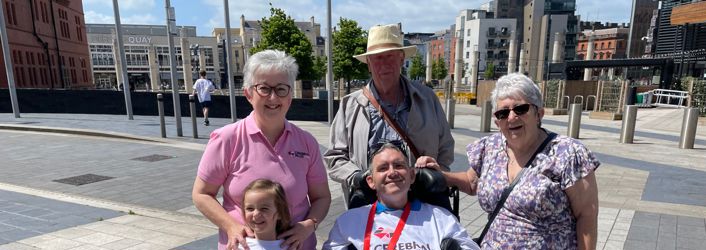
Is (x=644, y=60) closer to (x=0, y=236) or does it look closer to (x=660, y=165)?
(x=660, y=165)

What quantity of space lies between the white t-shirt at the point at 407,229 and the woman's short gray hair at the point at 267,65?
848mm

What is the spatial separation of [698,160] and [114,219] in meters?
10.5

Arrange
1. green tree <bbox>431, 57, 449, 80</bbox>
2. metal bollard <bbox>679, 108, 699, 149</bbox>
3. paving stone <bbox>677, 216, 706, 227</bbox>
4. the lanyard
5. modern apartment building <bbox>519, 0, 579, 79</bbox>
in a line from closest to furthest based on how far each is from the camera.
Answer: the lanyard < paving stone <bbox>677, 216, 706, 227</bbox> < metal bollard <bbox>679, 108, 699, 149</bbox> < modern apartment building <bbox>519, 0, 579, 79</bbox> < green tree <bbox>431, 57, 449, 80</bbox>

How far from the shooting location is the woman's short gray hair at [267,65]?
183cm

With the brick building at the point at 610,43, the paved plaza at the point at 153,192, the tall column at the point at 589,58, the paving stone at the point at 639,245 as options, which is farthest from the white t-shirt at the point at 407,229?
the brick building at the point at 610,43

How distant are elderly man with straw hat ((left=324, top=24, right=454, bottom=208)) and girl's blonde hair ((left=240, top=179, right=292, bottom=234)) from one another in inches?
20.8

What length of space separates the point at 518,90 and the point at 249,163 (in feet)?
4.50

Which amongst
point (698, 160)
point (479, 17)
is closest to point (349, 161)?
point (698, 160)

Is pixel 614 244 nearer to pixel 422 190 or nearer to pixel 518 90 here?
pixel 422 190

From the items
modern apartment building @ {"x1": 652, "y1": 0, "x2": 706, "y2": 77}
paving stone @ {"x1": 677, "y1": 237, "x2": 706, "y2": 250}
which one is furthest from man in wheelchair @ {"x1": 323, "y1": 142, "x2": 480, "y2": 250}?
modern apartment building @ {"x1": 652, "y1": 0, "x2": 706, "y2": 77}

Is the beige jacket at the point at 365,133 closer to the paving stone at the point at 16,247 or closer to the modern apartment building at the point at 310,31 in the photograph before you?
the paving stone at the point at 16,247

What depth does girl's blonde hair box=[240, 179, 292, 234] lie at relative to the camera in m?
1.85

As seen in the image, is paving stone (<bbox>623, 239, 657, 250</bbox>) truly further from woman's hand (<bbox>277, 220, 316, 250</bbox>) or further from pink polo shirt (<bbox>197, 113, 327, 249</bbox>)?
pink polo shirt (<bbox>197, 113, 327, 249</bbox>)

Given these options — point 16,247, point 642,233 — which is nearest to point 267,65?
point 16,247
